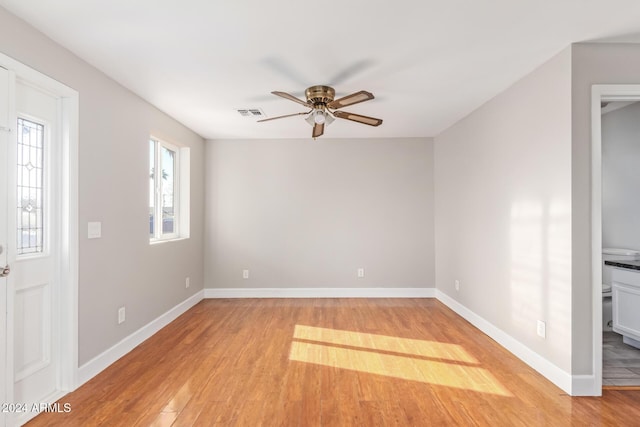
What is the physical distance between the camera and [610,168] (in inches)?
155

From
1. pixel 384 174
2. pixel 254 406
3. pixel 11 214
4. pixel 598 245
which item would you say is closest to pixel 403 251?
pixel 384 174

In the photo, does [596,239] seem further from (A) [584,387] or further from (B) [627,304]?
(B) [627,304]

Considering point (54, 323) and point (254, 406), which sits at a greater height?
point (54, 323)

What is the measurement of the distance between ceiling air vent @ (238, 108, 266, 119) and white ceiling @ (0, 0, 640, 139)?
307 mm

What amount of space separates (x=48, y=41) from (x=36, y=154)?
2.46ft

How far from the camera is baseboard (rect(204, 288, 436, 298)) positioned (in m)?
5.32

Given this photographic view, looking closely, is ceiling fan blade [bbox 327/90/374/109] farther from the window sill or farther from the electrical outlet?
the window sill

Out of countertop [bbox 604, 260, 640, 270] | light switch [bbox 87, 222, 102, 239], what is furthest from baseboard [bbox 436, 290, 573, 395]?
light switch [bbox 87, 222, 102, 239]

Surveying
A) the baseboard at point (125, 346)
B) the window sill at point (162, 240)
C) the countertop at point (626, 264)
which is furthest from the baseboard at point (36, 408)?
the countertop at point (626, 264)

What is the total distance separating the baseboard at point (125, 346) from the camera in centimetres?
265

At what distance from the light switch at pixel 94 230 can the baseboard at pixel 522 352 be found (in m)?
3.66

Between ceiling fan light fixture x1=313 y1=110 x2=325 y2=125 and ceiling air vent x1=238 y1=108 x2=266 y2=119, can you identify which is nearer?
ceiling fan light fixture x1=313 y1=110 x2=325 y2=125

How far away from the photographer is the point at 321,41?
2381mm

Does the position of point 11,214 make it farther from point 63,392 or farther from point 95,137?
point 63,392
